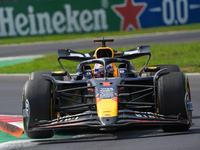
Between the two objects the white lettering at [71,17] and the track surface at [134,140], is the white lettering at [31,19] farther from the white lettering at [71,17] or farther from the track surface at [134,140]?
the track surface at [134,140]

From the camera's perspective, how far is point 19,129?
7.95 meters

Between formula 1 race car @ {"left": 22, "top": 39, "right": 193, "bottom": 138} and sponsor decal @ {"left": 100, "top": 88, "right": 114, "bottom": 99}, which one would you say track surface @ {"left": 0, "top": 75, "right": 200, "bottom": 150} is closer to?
formula 1 race car @ {"left": 22, "top": 39, "right": 193, "bottom": 138}

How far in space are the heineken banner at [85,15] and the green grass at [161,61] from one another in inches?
264

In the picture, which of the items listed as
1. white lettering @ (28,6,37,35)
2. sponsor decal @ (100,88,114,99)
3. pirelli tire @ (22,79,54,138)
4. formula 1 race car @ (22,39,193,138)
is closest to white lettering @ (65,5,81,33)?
white lettering @ (28,6,37,35)

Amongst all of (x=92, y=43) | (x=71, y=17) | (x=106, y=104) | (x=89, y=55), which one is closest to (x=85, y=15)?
(x=71, y=17)

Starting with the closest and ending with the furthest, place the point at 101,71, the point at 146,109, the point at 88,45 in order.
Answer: the point at 146,109 → the point at 101,71 → the point at 88,45

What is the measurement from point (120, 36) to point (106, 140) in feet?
64.8

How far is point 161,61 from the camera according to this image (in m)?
17.0

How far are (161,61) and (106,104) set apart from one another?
10.2 meters

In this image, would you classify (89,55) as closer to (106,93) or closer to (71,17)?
(106,93)

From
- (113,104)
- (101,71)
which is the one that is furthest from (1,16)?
(113,104)

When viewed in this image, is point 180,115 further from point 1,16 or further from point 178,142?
point 1,16

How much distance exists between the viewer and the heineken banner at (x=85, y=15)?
26.7 metres

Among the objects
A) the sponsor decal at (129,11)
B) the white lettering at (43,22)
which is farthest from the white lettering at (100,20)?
the white lettering at (43,22)
